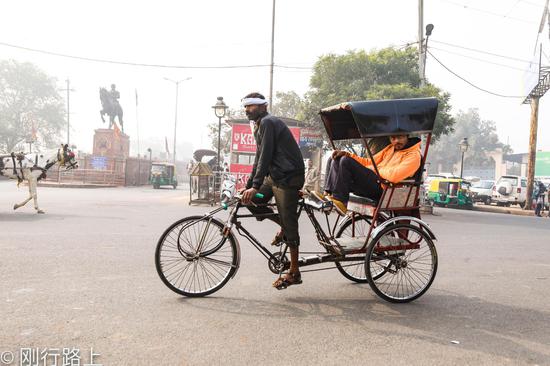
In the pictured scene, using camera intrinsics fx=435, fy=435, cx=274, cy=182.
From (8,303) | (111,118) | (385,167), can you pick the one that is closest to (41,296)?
(8,303)

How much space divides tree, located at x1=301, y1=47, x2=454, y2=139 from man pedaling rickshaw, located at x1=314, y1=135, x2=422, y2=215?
1526 cm

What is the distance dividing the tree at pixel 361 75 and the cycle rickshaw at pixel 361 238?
1531 centimetres

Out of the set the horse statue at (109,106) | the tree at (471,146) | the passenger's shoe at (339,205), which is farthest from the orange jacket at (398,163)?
the tree at (471,146)

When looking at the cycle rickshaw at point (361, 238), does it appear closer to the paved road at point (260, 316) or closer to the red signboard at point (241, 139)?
the paved road at point (260, 316)

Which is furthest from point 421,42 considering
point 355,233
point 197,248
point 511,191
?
point 197,248

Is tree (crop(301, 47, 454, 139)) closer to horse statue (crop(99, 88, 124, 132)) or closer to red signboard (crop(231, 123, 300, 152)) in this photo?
red signboard (crop(231, 123, 300, 152))

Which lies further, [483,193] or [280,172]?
[483,193]

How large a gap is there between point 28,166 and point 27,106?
49833 millimetres

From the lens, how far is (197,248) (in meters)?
4.30

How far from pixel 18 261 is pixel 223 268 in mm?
2928

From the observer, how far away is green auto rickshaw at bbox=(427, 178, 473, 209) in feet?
76.4

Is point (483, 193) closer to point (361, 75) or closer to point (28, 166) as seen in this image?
point (361, 75)

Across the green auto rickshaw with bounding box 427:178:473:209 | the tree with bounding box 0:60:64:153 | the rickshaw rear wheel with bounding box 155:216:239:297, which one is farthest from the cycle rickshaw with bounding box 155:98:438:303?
the tree with bounding box 0:60:64:153

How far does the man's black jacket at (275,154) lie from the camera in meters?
4.12
